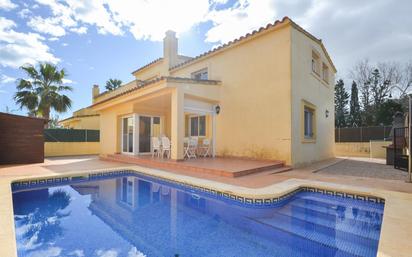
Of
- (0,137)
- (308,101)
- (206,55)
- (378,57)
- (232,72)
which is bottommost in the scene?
(0,137)

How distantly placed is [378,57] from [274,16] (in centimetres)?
2528

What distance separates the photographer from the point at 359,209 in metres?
5.36

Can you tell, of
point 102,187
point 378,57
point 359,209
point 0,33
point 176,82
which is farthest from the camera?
point 378,57

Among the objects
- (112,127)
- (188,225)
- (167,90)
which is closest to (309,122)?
(167,90)

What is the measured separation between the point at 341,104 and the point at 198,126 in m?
29.2

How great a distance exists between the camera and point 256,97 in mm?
11383

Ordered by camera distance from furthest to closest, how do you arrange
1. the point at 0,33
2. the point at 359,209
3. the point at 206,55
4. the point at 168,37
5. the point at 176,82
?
the point at 168,37, the point at 0,33, the point at 206,55, the point at 176,82, the point at 359,209

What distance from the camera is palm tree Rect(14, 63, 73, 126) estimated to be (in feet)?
59.9

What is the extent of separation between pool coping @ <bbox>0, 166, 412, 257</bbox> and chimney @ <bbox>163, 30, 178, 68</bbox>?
10129mm

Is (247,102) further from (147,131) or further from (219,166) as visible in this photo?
(147,131)

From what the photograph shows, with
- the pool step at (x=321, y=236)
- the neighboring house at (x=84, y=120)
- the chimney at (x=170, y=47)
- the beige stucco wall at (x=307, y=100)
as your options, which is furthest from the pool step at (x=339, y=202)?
the neighboring house at (x=84, y=120)

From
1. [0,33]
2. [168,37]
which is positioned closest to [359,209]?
[168,37]

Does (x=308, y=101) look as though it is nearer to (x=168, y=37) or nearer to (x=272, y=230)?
(x=272, y=230)

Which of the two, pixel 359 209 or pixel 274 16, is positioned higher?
pixel 274 16
